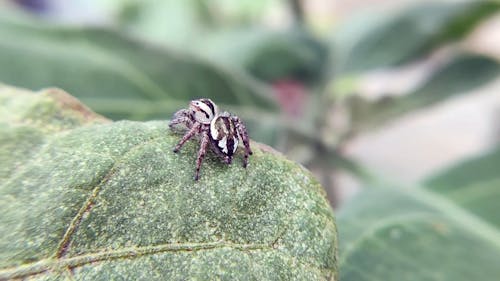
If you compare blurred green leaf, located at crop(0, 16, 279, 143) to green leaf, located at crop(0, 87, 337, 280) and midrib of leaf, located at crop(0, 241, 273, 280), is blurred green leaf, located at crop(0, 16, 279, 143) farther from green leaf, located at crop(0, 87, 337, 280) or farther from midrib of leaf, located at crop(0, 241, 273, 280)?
midrib of leaf, located at crop(0, 241, 273, 280)

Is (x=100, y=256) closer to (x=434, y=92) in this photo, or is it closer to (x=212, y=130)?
(x=212, y=130)

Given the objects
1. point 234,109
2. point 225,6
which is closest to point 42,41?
point 234,109

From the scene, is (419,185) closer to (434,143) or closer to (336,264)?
(336,264)

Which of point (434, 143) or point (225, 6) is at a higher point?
point (434, 143)

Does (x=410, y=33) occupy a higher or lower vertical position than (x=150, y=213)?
higher

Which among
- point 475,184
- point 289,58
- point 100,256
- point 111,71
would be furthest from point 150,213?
point 289,58

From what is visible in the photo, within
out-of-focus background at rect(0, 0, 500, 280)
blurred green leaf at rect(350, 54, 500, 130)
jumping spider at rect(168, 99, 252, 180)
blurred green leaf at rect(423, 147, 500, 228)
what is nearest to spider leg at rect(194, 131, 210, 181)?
jumping spider at rect(168, 99, 252, 180)
